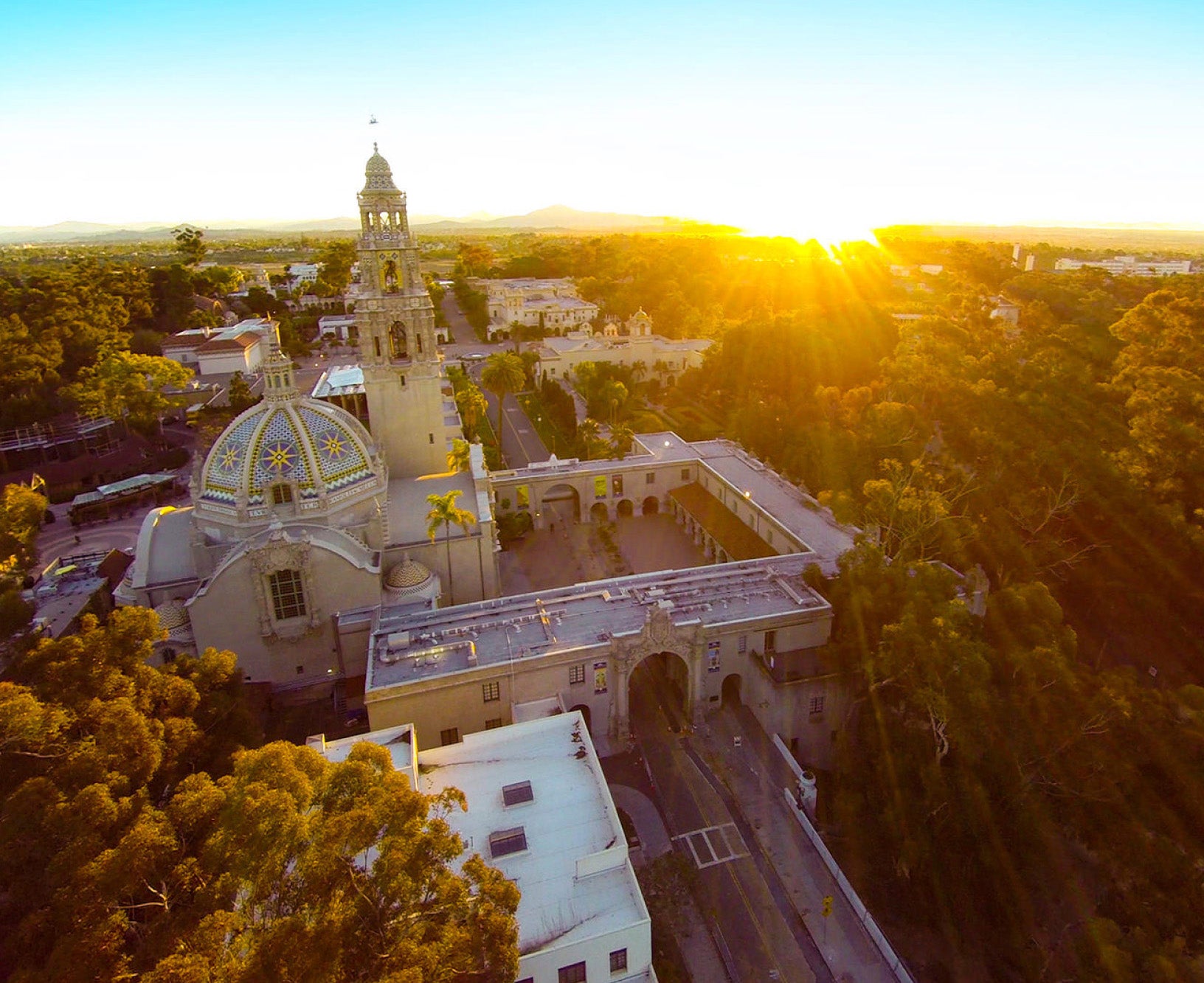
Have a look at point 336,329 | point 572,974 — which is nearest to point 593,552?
point 572,974

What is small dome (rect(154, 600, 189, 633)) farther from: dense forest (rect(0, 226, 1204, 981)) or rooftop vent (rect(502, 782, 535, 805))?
rooftop vent (rect(502, 782, 535, 805))

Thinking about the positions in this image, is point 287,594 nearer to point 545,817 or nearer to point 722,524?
point 545,817

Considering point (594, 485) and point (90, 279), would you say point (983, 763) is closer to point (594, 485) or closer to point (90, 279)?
point (594, 485)

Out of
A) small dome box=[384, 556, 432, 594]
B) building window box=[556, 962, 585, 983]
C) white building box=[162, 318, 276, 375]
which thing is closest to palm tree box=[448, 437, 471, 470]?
small dome box=[384, 556, 432, 594]

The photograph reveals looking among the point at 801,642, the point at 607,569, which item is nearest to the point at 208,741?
the point at 801,642

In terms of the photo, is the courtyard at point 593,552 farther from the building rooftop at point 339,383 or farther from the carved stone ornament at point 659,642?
the building rooftop at point 339,383

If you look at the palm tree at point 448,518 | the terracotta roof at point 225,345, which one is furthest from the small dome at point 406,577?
the terracotta roof at point 225,345

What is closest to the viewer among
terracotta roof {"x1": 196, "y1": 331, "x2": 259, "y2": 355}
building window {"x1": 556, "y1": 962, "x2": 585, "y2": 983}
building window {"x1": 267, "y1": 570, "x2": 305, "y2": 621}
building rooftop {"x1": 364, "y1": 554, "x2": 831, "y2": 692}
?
building window {"x1": 556, "y1": 962, "x2": 585, "y2": 983}
